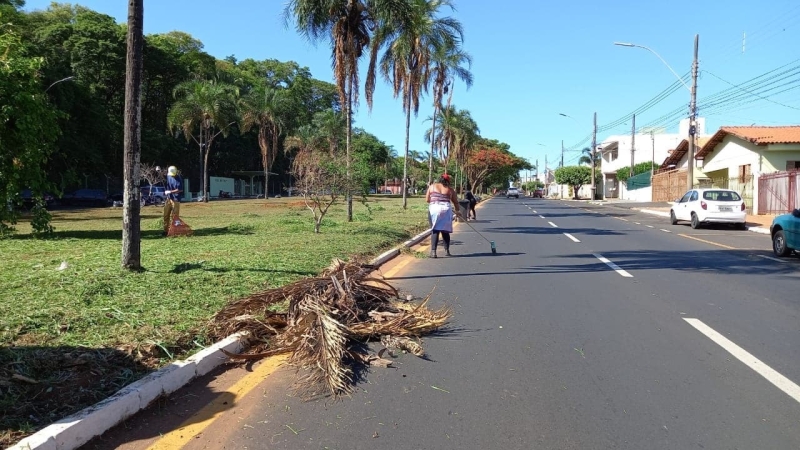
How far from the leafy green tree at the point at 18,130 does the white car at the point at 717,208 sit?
20314 mm

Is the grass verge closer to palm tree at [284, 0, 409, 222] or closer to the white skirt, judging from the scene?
the white skirt

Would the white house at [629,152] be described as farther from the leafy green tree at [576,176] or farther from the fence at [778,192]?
the fence at [778,192]

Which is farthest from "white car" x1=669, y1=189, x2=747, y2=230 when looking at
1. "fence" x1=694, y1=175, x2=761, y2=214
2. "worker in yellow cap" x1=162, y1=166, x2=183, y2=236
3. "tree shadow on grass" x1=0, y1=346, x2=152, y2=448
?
"tree shadow on grass" x1=0, y1=346, x2=152, y2=448

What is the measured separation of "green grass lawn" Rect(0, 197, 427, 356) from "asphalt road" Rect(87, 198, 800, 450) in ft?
4.87

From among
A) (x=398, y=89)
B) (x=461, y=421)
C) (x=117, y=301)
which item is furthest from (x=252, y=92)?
(x=461, y=421)

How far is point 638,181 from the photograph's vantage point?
56.5m

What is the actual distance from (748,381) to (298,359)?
3737 mm

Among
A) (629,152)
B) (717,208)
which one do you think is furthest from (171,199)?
(629,152)

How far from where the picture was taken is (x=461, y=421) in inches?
159

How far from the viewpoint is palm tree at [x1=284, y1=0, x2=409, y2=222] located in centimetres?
1848

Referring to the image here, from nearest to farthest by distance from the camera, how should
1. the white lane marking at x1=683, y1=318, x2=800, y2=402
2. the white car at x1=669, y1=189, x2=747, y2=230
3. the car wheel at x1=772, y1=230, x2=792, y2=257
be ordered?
1. the white lane marking at x1=683, y1=318, x2=800, y2=402
2. the car wheel at x1=772, y1=230, x2=792, y2=257
3. the white car at x1=669, y1=189, x2=747, y2=230

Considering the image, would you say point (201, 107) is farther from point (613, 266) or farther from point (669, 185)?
point (613, 266)

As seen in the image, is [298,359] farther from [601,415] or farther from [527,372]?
[601,415]

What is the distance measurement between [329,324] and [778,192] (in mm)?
26216
